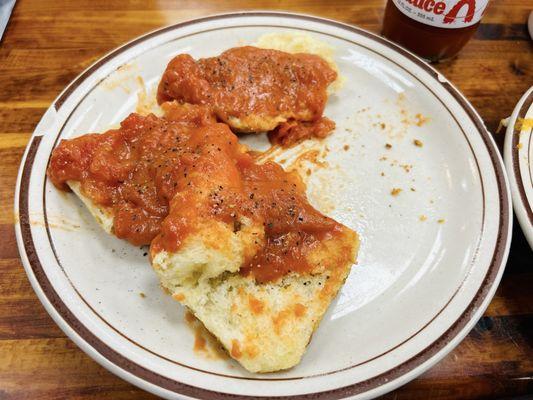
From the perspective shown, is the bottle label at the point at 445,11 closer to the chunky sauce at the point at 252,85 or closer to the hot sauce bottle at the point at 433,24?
the hot sauce bottle at the point at 433,24

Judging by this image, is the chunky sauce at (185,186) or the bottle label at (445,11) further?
the bottle label at (445,11)

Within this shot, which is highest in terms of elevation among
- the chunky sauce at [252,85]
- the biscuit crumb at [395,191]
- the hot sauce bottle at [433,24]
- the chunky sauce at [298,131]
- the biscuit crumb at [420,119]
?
the hot sauce bottle at [433,24]

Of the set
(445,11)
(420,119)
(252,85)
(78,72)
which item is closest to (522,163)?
(420,119)

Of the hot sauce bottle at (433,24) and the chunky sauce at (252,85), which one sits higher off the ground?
the hot sauce bottle at (433,24)

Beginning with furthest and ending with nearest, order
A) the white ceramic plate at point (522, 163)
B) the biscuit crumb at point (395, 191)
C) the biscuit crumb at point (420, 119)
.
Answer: the biscuit crumb at point (420, 119) → the biscuit crumb at point (395, 191) → the white ceramic plate at point (522, 163)

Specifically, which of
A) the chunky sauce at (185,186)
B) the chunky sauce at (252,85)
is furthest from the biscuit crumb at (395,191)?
the chunky sauce at (252,85)

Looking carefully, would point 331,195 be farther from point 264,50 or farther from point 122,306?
point 122,306

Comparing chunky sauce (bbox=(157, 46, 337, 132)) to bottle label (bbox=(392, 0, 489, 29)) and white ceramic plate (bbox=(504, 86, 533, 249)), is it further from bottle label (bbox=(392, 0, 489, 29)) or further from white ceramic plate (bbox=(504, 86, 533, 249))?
white ceramic plate (bbox=(504, 86, 533, 249))
